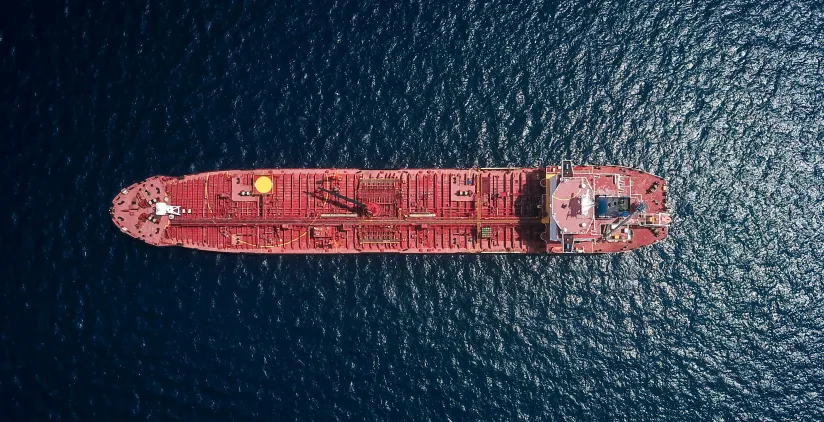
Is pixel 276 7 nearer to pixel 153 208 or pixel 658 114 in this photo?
pixel 153 208

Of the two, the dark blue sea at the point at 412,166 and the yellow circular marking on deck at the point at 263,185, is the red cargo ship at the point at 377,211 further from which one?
the dark blue sea at the point at 412,166

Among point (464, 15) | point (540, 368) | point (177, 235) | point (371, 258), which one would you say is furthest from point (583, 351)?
point (177, 235)

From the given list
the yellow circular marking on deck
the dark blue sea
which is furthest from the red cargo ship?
the dark blue sea

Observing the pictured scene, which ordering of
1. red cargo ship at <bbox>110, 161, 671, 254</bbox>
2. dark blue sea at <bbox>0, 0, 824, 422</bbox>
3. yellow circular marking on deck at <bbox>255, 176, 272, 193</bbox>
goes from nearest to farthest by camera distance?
1. dark blue sea at <bbox>0, 0, 824, 422</bbox>
2. red cargo ship at <bbox>110, 161, 671, 254</bbox>
3. yellow circular marking on deck at <bbox>255, 176, 272, 193</bbox>

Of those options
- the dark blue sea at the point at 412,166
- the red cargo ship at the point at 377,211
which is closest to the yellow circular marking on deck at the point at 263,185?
the red cargo ship at the point at 377,211

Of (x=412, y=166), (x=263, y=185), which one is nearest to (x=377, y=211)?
(x=412, y=166)

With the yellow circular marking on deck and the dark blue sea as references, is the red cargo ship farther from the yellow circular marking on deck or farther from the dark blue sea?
the dark blue sea
